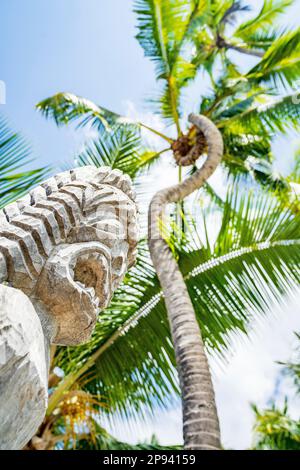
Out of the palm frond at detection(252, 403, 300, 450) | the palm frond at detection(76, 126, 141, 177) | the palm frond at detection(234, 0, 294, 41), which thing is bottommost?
the palm frond at detection(252, 403, 300, 450)

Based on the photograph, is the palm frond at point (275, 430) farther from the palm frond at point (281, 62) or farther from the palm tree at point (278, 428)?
the palm frond at point (281, 62)

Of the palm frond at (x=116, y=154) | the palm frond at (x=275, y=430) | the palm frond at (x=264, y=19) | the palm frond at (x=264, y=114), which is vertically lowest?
the palm frond at (x=275, y=430)

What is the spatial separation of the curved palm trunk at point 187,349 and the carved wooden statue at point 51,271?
1208mm

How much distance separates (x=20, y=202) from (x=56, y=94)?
548cm

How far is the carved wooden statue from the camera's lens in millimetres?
895

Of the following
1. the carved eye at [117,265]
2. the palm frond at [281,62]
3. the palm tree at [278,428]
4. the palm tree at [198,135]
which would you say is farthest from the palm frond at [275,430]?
the carved eye at [117,265]

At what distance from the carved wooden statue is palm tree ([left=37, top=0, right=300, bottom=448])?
2.25 metres

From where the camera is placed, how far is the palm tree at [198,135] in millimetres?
3551

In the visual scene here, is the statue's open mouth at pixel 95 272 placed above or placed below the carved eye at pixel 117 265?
below

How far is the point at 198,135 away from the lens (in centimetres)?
575

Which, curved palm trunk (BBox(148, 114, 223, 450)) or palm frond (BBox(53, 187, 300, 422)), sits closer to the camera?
curved palm trunk (BBox(148, 114, 223, 450))

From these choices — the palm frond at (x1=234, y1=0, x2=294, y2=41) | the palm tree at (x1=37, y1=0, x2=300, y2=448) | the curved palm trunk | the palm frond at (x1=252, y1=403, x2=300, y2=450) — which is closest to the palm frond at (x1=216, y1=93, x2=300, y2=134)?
the palm tree at (x1=37, y1=0, x2=300, y2=448)

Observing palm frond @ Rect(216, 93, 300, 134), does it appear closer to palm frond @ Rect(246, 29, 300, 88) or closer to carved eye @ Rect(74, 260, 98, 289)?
palm frond @ Rect(246, 29, 300, 88)

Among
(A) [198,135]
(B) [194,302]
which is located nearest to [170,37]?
(A) [198,135]
